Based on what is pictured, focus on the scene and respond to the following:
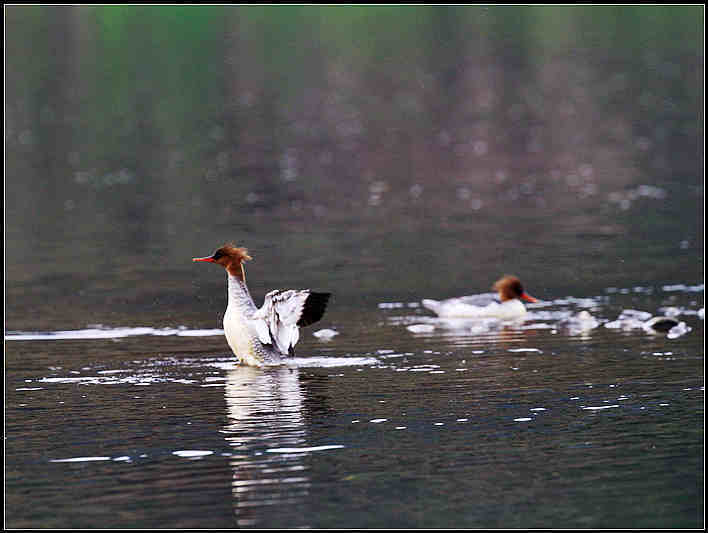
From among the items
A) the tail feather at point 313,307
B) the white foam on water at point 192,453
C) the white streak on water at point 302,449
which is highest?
the tail feather at point 313,307

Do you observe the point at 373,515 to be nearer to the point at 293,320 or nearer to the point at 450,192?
the point at 293,320

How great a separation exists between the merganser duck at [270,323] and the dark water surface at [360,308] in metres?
0.27

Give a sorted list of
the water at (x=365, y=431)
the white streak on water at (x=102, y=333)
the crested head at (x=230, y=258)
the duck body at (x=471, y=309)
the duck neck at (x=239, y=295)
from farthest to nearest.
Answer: the duck body at (x=471, y=309) → the white streak on water at (x=102, y=333) → the crested head at (x=230, y=258) → the duck neck at (x=239, y=295) → the water at (x=365, y=431)

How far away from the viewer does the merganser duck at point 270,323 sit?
614 inches

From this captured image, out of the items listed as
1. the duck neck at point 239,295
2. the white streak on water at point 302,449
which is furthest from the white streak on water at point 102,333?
the white streak on water at point 302,449

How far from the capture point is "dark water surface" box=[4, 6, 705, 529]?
34.7 ft

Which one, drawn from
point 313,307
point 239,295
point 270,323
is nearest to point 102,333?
point 239,295

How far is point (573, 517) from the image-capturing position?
9703 mm

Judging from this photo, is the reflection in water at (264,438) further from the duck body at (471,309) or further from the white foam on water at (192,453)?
the duck body at (471,309)

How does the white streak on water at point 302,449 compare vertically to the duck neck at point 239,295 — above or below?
below

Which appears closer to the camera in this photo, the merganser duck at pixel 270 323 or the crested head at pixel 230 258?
the merganser duck at pixel 270 323

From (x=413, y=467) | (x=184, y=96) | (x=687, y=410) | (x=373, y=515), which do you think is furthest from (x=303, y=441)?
(x=184, y=96)

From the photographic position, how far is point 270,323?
15.7m

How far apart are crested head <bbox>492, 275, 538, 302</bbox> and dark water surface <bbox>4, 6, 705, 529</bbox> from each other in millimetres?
256
